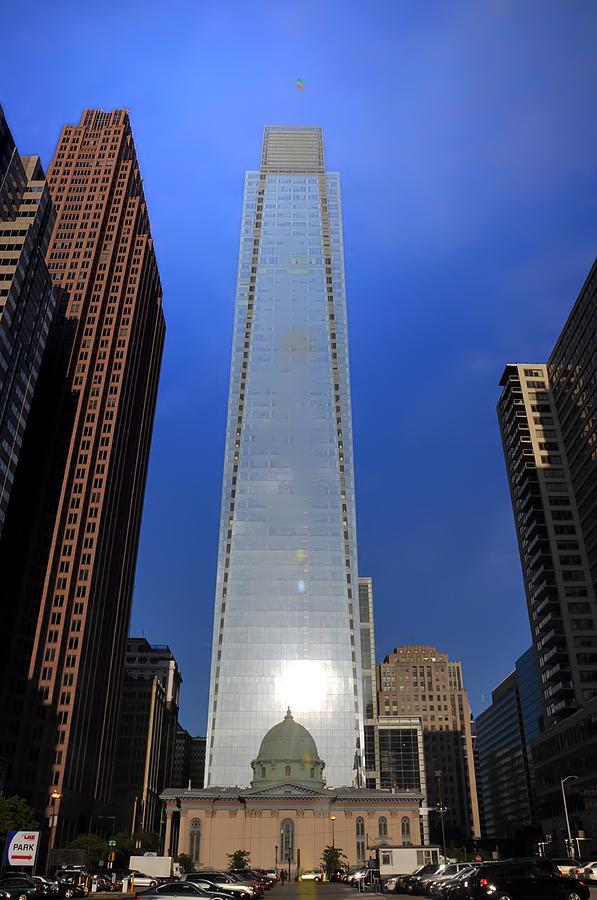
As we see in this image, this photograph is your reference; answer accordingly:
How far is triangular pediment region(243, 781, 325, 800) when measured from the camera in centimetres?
12481

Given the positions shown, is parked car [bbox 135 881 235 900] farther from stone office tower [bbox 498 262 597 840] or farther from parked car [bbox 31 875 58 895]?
stone office tower [bbox 498 262 597 840]

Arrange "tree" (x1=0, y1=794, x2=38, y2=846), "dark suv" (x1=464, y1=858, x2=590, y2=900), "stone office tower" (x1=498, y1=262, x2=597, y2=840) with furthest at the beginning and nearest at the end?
1. "stone office tower" (x1=498, y1=262, x2=597, y2=840)
2. "tree" (x1=0, y1=794, x2=38, y2=846)
3. "dark suv" (x1=464, y1=858, x2=590, y2=900)

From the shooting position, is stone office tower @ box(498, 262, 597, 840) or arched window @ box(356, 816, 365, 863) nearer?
stone office tower @ box(498, 262, 597, 840)

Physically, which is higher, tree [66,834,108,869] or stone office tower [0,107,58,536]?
stone office tower [0,107,58,536]

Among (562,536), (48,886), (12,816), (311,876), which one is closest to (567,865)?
(48,886)

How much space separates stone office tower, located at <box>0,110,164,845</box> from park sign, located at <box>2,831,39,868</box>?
72.1 m

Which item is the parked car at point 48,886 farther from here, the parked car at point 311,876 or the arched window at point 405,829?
the arched window at point 405,829

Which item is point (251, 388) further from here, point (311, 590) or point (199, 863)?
point (199, 863)

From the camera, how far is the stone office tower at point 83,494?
130 meters

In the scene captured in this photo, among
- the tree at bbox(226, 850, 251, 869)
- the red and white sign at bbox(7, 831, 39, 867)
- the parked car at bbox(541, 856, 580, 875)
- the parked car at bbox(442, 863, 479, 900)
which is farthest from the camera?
the tree at bbox(226, 850, 251, 869)

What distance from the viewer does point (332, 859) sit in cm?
11350

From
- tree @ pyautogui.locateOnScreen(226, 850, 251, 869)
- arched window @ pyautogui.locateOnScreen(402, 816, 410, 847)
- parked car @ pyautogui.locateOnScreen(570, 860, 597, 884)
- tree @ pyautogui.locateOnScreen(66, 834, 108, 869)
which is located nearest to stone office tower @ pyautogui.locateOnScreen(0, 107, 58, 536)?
tree @ pyautogui.locateOnScreen(66, 834, 108, 869)

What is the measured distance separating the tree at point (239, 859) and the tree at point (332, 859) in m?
12.2

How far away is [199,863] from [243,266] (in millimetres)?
128622
